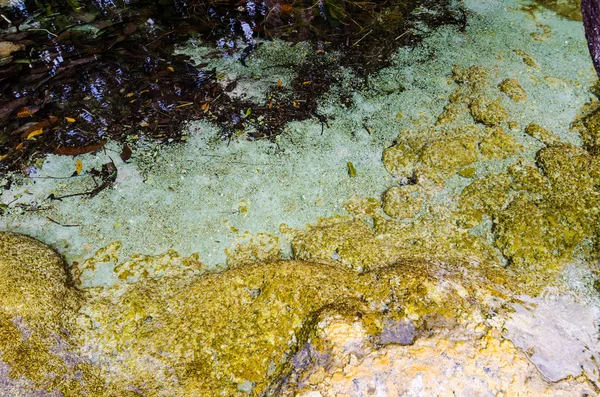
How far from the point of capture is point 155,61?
3.07 metres

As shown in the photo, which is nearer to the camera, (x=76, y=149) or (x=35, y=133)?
(x=76, y=149)

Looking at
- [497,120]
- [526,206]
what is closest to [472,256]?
[526,206]

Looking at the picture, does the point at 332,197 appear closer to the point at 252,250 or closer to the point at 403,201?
the point at 403,201

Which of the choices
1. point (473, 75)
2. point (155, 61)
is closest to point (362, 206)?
point (473, 75)

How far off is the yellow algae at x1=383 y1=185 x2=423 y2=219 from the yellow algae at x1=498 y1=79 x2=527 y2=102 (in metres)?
1.06

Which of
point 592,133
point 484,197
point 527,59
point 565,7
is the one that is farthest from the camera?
point 565,7

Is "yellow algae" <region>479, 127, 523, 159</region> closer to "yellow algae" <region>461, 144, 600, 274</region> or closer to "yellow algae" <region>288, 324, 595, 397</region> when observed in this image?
"yellow algae" <region>461, 144, 600, 274</region>

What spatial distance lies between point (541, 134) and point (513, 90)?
1.39ft

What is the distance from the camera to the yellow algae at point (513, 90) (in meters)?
2.63

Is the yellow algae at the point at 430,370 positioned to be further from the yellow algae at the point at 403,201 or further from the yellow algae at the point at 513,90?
the yellow algae at the point at 513,90

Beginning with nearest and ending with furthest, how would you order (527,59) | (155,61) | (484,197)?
1. (484,197)
2. (527,59)
3. (155,61)

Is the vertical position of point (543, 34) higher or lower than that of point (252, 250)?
higher

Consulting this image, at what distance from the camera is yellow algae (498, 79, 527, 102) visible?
2629mm

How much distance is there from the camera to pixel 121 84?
114 inches
